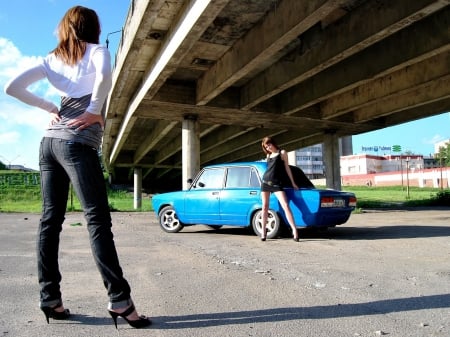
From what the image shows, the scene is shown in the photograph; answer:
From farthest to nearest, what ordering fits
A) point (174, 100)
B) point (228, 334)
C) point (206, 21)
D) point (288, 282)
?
1. point (174, 100)
2. point (206, 21)
3. point (288, 282)
4. point (228, 334)

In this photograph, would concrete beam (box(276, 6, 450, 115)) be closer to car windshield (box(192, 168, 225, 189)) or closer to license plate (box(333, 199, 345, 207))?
license plate (box(333, 199, 345, 207))

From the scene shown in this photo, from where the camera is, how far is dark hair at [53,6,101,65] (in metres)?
3.11

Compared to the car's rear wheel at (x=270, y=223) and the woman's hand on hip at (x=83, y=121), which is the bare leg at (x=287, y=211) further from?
the woman's hand on hip at (x=83, y=121)

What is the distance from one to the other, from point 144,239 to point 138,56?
6.08 meters

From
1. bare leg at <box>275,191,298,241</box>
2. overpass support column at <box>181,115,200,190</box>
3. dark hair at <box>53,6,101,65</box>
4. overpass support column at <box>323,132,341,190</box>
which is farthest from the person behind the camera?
overpass support column at <box>323,132,341,190</box>

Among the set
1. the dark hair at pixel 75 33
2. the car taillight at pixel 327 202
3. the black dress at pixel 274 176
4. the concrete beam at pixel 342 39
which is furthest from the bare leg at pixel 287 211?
the dark hair at pixel 75 33

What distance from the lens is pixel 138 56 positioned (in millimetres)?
12648

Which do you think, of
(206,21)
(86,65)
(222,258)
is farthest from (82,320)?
(206,21)

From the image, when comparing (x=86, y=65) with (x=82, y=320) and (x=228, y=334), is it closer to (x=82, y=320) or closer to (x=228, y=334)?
(x=82, y=320)

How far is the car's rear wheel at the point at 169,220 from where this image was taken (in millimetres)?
10180

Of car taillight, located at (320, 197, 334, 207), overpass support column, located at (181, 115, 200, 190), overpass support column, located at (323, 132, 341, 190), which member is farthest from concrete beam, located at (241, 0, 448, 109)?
overpass support column, located at (323, 132, 341, 190)

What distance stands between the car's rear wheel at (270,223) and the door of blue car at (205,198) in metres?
0.93

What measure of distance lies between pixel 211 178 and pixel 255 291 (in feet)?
18.7

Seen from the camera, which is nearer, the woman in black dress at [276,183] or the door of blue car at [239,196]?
the woman in black dress at [276,183]
